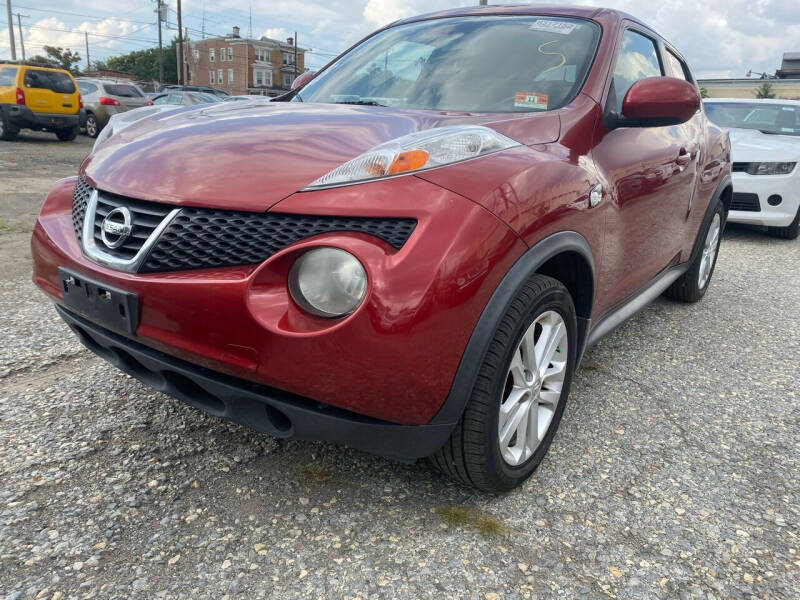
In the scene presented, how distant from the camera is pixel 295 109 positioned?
2.32m

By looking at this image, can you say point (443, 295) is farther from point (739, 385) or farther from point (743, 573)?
point (739, 385)

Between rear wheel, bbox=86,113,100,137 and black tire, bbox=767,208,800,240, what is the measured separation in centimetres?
1594

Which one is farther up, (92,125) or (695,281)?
(695,281)

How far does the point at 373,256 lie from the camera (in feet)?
5.10

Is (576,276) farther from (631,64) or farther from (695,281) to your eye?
(695,281)

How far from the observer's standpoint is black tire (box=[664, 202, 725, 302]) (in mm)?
4051

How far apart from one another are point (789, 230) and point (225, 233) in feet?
24.3

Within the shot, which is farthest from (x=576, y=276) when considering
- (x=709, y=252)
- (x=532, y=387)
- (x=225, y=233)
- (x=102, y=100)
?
(x=102, y=100)

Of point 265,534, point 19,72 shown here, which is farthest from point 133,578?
point 19,72

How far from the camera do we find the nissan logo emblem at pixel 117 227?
1816 mm

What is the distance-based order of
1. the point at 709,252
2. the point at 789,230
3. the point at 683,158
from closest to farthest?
the point at 683,158 < the point at 709,252 < the point at 789,230

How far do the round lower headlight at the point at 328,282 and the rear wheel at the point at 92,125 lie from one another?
17.7 m

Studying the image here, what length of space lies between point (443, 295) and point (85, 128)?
19082 millimetres

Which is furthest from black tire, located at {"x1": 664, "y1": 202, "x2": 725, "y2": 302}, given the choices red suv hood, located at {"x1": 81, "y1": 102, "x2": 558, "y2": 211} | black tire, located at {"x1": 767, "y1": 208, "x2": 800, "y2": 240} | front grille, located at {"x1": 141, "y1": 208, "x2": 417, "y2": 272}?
black tire, located at {"x1": 767, "y1": 208, "x2": 800, "y2": 240}
